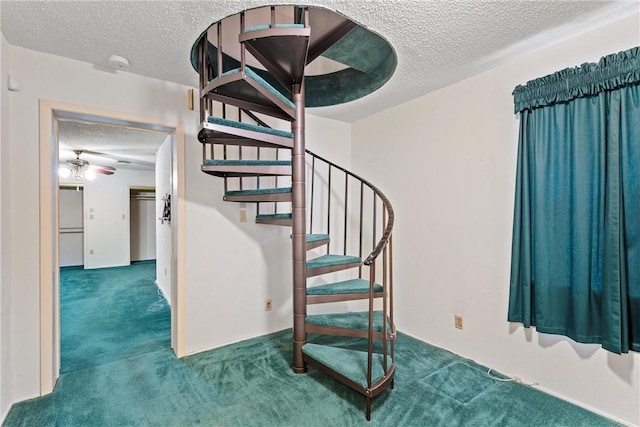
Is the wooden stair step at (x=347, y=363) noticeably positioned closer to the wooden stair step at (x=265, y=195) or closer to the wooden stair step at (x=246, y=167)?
the wooden stair step at (x=265, y=195)

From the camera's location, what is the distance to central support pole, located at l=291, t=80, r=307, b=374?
7.40ft

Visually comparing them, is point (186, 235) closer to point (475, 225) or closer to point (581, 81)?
point (475, 225)

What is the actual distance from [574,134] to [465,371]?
184 cm

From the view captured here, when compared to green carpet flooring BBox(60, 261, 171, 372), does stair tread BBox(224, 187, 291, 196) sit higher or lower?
higher

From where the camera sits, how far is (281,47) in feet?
5.78

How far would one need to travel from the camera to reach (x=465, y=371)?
89.7 inches

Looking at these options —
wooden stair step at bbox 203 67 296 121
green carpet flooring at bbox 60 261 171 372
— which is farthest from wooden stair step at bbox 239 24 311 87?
green carpet flooring at bbox 60 261 171 372

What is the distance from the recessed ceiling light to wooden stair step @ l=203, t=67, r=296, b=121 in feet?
2.51

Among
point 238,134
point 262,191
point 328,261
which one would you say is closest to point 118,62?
point 238,134

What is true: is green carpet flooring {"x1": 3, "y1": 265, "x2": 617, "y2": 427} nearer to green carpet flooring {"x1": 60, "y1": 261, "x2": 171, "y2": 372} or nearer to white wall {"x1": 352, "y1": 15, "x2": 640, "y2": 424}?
green carpet flooring {"x1": 60, "y1": 261, "x2": 171, "y2": 372}

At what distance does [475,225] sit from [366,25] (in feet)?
5.69

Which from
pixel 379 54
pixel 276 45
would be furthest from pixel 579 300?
pixel 276 45

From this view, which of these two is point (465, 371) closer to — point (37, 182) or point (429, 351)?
point (429, 351)

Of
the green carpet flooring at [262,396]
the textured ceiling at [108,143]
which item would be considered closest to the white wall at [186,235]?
the green carpet flooring at [262,396]
